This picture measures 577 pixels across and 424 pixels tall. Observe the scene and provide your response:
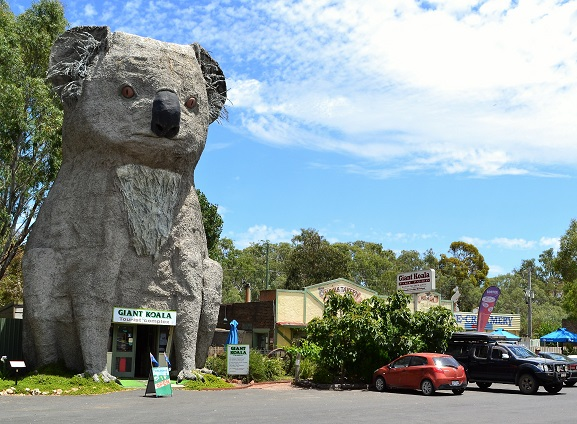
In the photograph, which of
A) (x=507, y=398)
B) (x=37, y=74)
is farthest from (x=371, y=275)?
(x=507, y=398)

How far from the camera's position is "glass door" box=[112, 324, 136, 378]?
21.5 metres

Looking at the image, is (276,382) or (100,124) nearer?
(100,124)

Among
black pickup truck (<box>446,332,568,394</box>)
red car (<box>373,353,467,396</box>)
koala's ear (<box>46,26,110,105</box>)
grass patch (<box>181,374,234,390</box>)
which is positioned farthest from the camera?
black pickup truck (<box>446,332,568,394</box>)

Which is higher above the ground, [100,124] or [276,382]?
[100,124]

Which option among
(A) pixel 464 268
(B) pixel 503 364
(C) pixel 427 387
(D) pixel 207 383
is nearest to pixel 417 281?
(B) pixel 503 364

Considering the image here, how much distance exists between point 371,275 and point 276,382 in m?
56.8

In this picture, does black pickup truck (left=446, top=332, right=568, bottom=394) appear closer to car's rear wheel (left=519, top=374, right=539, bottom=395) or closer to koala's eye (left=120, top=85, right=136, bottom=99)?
car's rear wheel (left=519, top=374, right=539, bottom=395)

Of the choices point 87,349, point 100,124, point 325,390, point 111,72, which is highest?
point 111,72

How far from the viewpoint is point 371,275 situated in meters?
79.4

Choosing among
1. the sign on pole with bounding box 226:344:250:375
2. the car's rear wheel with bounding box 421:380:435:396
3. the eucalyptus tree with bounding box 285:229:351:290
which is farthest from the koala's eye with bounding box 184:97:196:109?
the eucalyptus tree with bounding box 285:229:351:290

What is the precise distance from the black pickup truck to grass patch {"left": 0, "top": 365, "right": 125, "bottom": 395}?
11.8 metres

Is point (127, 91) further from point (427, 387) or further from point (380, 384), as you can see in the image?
point (427, 387)

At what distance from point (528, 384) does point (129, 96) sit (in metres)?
15.1

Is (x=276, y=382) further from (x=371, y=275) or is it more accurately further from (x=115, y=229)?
(x=371, y=275)
